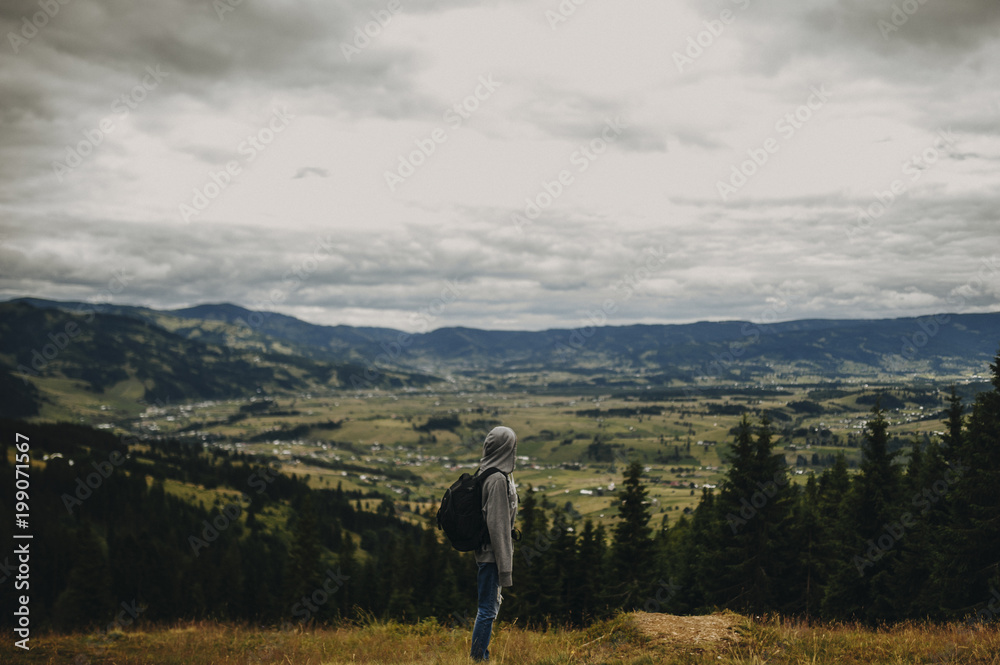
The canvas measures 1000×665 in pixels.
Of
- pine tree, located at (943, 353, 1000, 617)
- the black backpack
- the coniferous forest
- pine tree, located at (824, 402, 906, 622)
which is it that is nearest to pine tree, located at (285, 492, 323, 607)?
the coniferous forest

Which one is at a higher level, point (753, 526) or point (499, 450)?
point (499, 450)

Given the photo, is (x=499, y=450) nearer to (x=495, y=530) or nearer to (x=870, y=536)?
(x=495, y=530)

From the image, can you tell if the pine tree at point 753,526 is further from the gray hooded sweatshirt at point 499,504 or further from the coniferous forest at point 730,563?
the gray hooded sweatshirt at point 499,504

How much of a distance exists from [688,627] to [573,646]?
2.21 m

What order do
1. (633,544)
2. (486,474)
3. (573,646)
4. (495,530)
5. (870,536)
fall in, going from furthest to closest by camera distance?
1. (633,544)
2. (870,536)
3. (573,646)
4. (486,474)
5. (495,530)

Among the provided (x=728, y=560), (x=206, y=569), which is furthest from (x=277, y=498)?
(x=728, y=560)

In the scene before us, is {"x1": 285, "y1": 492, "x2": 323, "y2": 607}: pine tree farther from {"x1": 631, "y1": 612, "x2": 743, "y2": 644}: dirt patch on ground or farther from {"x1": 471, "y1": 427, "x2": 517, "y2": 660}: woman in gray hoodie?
{"x1": 471, "y1": 427, "x2": 517, "y2": 660}: woman in gray hoodie

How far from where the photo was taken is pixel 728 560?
95.7ft

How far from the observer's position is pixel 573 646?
10.0 m

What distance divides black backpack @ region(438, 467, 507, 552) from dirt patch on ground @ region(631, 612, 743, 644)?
414 cm

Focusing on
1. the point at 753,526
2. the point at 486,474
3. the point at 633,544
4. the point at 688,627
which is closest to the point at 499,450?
the point at 486,474

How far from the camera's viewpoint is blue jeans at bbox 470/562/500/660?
835 cm

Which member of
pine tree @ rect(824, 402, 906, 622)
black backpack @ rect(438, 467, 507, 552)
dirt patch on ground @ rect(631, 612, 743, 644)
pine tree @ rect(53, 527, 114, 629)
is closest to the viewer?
black backpack @ rect(438, 467, 507, 552)

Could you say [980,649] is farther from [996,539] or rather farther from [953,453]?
[953,453]
